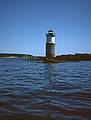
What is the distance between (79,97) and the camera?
10.5 meters

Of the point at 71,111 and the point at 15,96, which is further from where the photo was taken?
the point at 15,96

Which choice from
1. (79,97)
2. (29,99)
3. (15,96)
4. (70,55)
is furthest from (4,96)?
(70,55)

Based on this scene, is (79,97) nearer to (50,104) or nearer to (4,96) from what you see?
(50,104)

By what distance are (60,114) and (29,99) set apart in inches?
101

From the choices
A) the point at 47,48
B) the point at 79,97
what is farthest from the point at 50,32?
the point at 79,97

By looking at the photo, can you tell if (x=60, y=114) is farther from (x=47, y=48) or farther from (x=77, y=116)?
(x=47, y=48)

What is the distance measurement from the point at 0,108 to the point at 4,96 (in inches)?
93.2

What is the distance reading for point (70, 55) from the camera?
108 m

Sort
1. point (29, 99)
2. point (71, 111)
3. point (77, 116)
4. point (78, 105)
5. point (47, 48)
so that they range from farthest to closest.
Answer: point (47, 48), point (29, 99), point (78, 105), point (71, 111), point (77, 116)

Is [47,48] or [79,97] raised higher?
[47,48]

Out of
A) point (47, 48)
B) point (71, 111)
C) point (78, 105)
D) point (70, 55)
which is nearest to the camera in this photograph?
point (71, 111)

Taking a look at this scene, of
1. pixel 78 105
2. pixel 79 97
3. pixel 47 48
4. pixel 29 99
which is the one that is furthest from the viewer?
pixel 47 48

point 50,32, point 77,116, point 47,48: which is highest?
point 50,32

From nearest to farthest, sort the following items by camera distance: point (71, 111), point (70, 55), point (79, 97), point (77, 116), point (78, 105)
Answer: point (77, 116)
point (71, 111)
point (78, 105)
point (79, 97)
point (70, 55)
